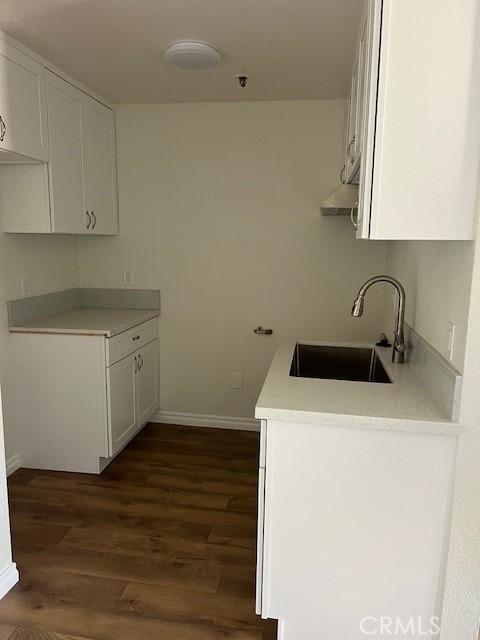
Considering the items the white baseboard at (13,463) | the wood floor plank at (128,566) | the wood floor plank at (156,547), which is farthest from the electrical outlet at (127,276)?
the wood floor plank at (128,566)

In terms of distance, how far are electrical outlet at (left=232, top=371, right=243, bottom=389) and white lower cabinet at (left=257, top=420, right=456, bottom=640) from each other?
1.96 m

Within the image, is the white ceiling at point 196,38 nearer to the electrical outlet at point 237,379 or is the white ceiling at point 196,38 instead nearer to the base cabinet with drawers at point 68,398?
the base cabinet with drawers at point 68,398

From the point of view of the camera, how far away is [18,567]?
6.60ft

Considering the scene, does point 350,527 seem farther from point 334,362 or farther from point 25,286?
point 25,286

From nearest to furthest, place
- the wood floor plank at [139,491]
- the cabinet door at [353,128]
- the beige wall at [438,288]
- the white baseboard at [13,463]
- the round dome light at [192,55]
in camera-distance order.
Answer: the beige wall at [438,288]
the cabinet door at [353,128]
the round dome light at [192,55]
the wood floor plank at [139,491]
the white baseboard at [13,463]

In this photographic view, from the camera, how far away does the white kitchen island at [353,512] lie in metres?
1.44

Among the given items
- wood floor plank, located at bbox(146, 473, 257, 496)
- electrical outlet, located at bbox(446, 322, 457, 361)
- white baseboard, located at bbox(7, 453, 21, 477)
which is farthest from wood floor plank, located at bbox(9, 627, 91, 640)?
electrical outlet, located at bbox(446, 322, 457, 361)

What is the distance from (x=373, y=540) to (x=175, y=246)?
8.27 ft

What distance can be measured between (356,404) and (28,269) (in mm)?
2338

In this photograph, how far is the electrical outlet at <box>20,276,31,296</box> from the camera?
2.88 metres

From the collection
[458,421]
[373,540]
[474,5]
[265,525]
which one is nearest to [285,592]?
[265,525]

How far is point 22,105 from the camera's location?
7.67 feet

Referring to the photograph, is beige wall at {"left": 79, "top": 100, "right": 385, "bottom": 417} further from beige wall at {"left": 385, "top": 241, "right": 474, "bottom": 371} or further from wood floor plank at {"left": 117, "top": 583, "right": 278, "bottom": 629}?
wood floor plank at {"left": 117, "top": 583, "right": 278, "bottom": 629}

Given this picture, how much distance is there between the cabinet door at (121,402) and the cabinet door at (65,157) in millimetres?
925
